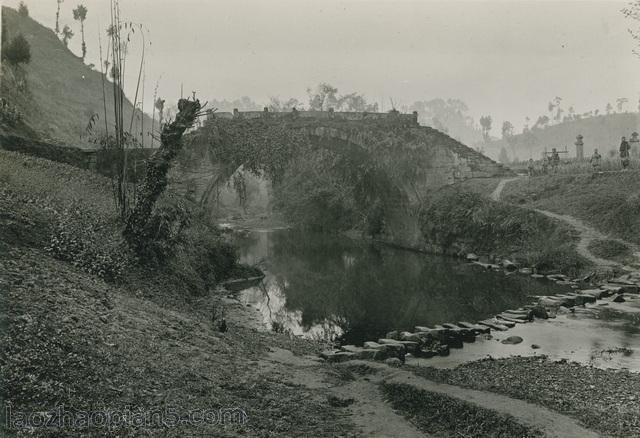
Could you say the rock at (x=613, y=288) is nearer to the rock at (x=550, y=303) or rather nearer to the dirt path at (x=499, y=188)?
the rock at (x=550, y=303)

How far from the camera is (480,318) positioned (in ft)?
45.1

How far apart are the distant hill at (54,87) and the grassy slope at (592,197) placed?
2665 cm

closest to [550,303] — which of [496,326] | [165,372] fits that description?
[496,326]

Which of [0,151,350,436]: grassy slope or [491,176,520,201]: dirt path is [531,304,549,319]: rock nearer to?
[0,151,350,436]: grassy slope

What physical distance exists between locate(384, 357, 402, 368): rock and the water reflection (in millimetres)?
2576

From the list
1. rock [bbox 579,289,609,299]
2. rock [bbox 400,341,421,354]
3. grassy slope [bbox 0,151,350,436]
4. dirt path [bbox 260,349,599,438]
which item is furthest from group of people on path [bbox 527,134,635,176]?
dirt path [bbox 260,349,599,438]

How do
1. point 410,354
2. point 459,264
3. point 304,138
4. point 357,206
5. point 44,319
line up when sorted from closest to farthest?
point 44,319, point 410,354, point 459,264, point 304,138, point 357,206

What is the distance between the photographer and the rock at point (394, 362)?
9.05 metres

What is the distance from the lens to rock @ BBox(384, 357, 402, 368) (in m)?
9.05

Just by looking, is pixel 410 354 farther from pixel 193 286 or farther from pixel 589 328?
pixel 193 286

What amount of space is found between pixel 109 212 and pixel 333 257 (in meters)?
13.4

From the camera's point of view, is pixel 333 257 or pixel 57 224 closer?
pixel 57 224

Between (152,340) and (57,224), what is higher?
(57,224)

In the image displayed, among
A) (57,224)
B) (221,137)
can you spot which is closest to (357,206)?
(221,137)
